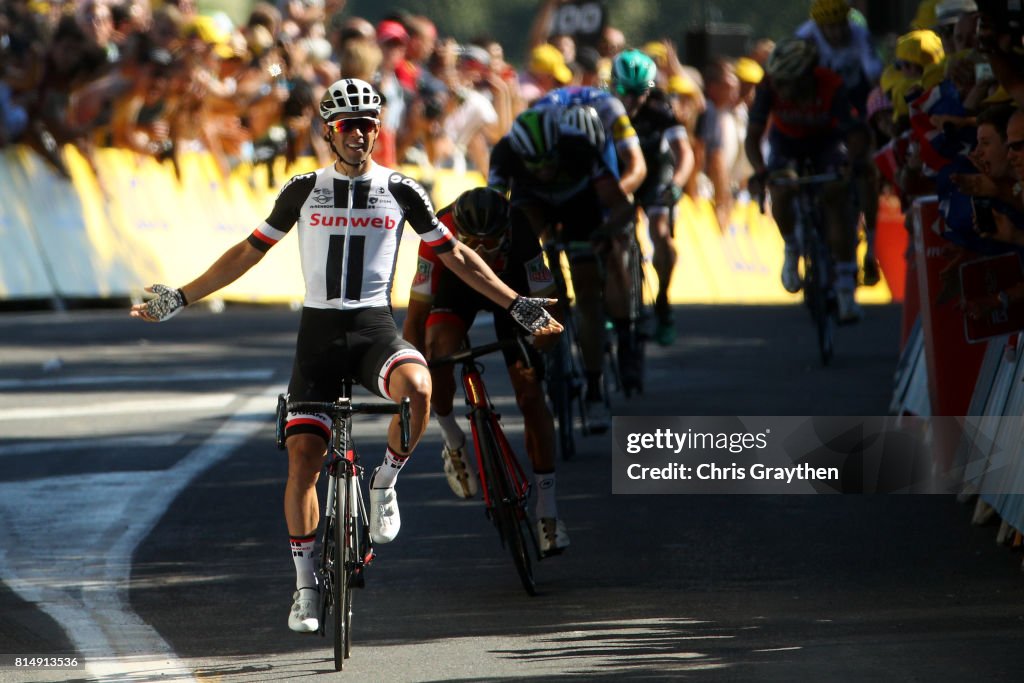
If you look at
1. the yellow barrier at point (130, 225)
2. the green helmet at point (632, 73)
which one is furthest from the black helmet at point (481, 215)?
the yellow barrier at point (130, 225)

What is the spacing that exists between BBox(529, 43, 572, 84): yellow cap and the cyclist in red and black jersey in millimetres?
7893

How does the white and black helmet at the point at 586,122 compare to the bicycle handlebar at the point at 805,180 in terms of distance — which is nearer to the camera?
the white and black helmet at the point at 586,122

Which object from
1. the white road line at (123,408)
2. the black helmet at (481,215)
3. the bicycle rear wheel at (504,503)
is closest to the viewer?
the bicycle rear wheel at (504,503)

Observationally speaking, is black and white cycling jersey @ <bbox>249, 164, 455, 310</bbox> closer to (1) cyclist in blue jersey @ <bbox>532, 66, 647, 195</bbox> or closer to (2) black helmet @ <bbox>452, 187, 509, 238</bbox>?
(2) black helmet @ <bbox>452, 187, 509, 238</bbox>

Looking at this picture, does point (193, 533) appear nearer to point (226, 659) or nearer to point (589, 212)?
point (226, 659)

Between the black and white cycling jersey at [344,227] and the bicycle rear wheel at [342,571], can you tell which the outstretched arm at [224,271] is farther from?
the bicycle rear wheel at [342,571]

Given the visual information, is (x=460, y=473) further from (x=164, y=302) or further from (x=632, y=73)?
(x=632, y=73)

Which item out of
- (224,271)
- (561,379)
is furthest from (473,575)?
(561,379)

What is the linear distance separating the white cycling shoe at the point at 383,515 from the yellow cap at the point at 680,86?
59.2ft

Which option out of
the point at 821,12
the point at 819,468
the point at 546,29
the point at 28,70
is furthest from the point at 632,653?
the point at 546,29

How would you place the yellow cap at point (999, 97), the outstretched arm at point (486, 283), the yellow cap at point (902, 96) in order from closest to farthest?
1. the outstretched arm at point (486, 283)
2. the yellow cap at point (999, 97)
3. the yellow cap at point (902, 96)

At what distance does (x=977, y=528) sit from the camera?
998 cm

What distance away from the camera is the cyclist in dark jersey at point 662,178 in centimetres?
1583

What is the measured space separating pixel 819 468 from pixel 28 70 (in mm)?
11072
